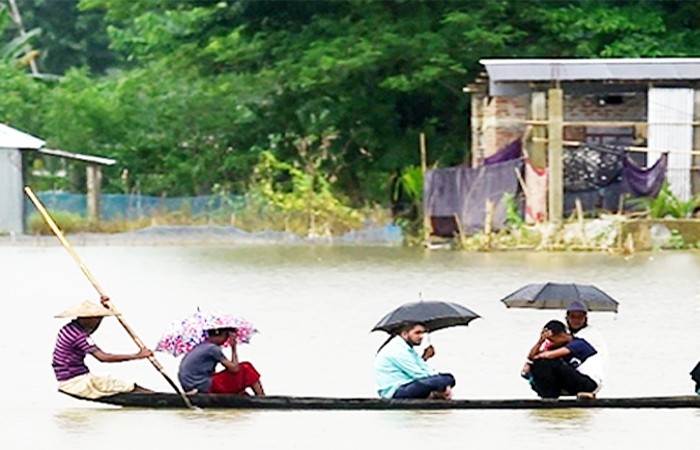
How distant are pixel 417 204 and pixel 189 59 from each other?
6.96 m

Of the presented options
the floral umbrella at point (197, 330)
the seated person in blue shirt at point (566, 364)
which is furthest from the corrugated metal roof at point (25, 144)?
the seated person in blue shirt at point (566, 364)

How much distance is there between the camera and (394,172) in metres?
46.3

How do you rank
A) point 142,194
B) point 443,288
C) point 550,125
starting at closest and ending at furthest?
point 443,288 → point 550,125 → point 142,194

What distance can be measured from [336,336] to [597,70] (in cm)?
1742

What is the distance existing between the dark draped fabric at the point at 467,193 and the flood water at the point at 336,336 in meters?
1.04

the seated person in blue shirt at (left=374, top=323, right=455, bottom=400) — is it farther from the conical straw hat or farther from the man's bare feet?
the conical straw hat

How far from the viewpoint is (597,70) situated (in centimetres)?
3803

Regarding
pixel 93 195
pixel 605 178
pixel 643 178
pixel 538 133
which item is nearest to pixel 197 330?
pixel 643 178

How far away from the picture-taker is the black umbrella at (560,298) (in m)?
15.4

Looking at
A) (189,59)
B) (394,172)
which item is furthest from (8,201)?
(394,172)

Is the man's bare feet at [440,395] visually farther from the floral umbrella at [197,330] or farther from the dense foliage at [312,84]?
the dense foliage at [312,84]

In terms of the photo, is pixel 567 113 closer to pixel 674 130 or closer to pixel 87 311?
pixel 674 130

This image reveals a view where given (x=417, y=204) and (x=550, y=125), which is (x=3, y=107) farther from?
(x=550, y=125)

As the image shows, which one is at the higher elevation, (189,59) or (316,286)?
(189,59)
